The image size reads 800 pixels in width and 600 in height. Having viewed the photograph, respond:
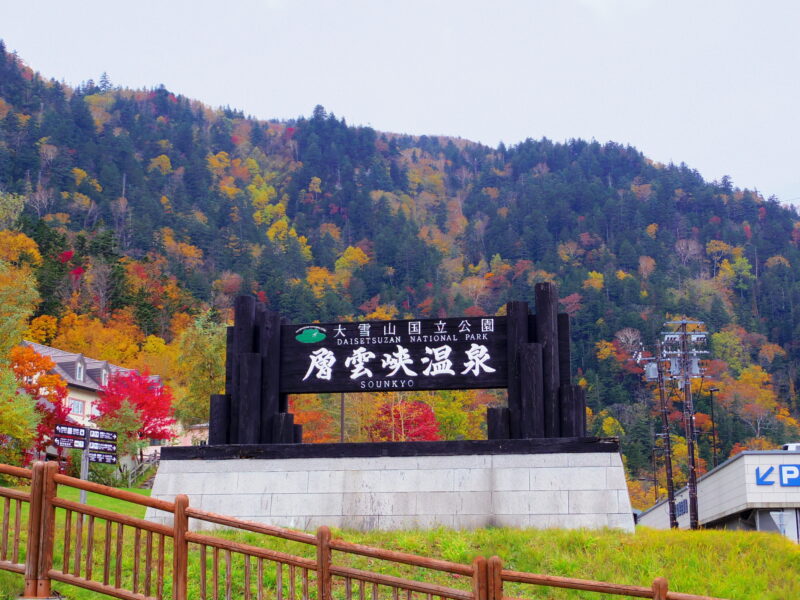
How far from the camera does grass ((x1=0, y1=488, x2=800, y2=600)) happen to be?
12.5 meters

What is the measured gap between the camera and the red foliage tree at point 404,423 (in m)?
44.4

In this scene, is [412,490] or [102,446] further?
[102,446]

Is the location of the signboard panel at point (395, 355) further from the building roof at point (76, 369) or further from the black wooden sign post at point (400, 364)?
the building roof at point (76, 369)

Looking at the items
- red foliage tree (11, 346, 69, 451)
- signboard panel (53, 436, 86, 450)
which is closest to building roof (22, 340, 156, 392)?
red foliage tree (11, 346, 69, 451)

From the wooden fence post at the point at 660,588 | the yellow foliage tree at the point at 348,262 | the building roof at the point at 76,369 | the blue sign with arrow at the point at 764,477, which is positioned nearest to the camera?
the wooden fence post at the point at 660,588

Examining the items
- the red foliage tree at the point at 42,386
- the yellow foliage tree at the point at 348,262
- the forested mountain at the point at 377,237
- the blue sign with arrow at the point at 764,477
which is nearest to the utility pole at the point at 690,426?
the blue sign with arrow at the point at 764,477

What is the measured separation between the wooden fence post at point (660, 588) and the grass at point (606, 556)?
4.46 metres

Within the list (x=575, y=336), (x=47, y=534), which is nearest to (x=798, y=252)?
(x=575, y=336)

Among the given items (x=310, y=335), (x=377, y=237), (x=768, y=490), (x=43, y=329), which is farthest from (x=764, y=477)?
(x=377, y=237)

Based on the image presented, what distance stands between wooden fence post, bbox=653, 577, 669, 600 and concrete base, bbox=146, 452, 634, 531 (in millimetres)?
7135

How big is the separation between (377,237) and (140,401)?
91.2 metres

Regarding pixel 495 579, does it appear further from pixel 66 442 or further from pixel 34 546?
pixel 66 442

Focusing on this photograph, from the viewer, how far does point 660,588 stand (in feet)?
26.3

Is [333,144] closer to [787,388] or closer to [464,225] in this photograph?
[464,225]
